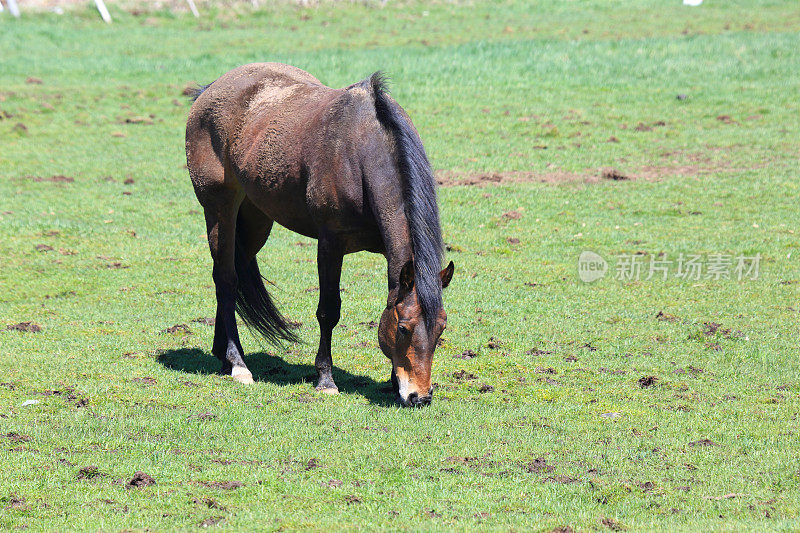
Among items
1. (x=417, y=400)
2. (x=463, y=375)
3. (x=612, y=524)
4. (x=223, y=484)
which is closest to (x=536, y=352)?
(x=463, y=375)

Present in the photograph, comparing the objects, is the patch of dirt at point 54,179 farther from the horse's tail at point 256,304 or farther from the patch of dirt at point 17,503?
the patch of dirt at point 17,503

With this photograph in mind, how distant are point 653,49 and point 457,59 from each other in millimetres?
5236

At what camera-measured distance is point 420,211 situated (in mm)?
7102

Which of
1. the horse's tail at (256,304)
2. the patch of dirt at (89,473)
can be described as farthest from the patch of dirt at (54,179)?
the patch of dirt at (89,473)

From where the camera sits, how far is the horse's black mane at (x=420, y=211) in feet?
22.7

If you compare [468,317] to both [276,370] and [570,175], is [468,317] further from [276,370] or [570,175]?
[570,175]

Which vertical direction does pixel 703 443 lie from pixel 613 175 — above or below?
above

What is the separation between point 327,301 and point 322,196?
947mm

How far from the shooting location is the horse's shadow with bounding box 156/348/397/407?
26.4ft

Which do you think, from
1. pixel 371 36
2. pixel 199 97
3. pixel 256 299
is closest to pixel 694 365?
pixel 256 299

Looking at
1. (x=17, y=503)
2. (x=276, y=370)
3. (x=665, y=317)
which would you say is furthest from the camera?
(x=665, y=317)

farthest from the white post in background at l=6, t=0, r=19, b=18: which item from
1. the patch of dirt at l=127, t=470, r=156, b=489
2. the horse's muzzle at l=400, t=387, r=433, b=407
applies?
the patch of dirt at l=127, t=470, r=156, b=489

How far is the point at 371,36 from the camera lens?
93.1 ft

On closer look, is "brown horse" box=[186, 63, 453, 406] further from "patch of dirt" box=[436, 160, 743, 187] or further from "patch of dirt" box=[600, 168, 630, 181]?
"patch of dirt" box=[600, 168, 630, 181]
